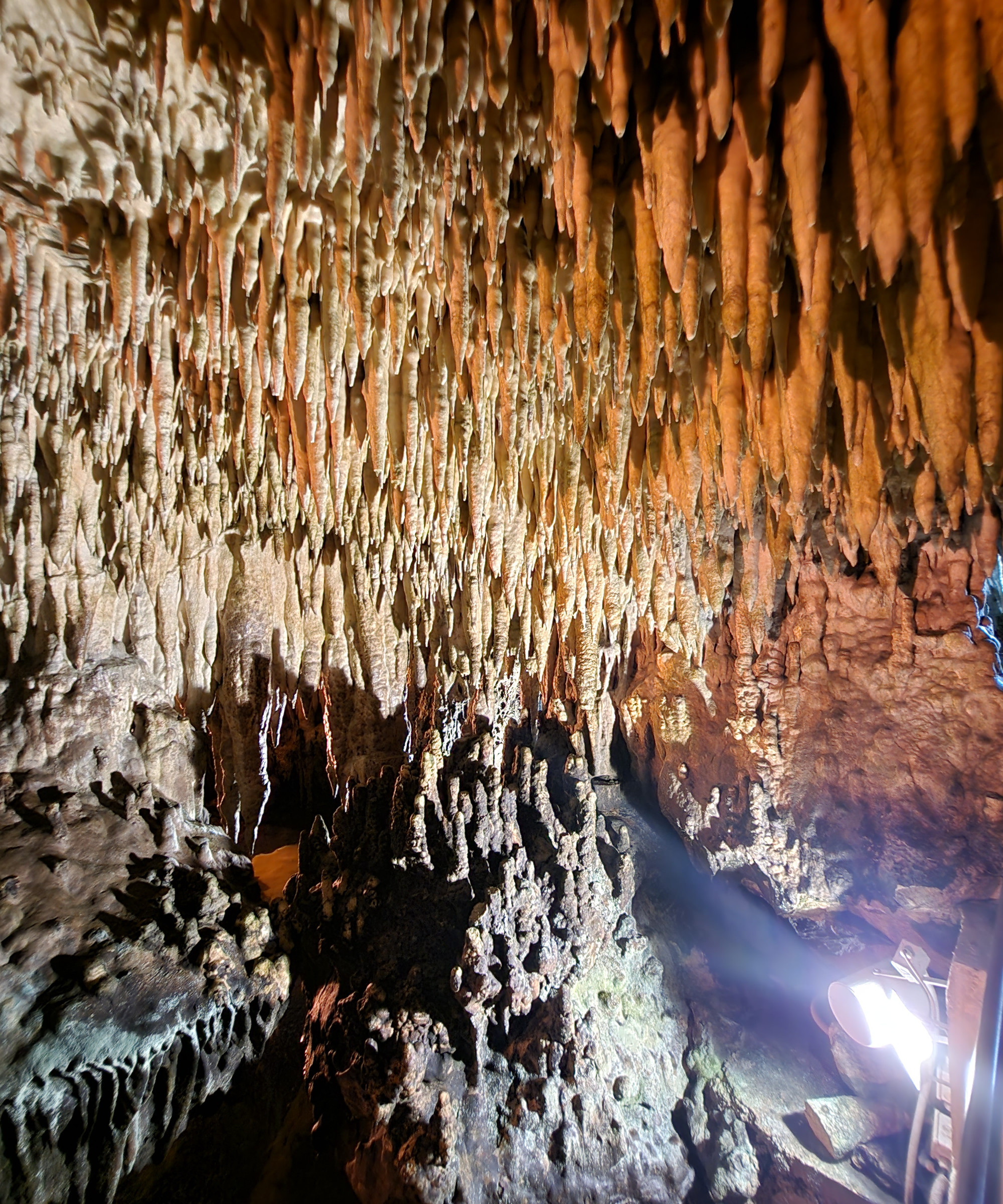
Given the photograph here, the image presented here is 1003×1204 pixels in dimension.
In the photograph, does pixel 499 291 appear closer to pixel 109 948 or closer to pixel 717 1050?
pixel 109 948

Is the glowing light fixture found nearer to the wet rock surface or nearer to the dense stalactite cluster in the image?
the wet rock surface

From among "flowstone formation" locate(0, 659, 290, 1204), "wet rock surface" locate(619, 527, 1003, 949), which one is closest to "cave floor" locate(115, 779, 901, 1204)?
"flowstone formation" locate(0, 659, 290, 1204)

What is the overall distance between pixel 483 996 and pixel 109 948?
83.7 inches

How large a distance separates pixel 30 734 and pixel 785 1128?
20.0 feet

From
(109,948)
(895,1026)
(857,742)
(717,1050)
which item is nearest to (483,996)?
(109,948)

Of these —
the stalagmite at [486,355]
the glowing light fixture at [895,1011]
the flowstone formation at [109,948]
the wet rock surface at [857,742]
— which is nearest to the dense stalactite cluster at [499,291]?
the stalagmite at [486,355]

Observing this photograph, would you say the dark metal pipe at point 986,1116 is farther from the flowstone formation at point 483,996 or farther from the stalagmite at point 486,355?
the flowstone formation at point 483,996

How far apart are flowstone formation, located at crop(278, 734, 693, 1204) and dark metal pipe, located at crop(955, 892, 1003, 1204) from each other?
2.74 m

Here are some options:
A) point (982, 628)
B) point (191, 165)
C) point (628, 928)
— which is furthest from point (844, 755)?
point (191, 165)

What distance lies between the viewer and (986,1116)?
1611mm

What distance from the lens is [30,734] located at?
429 cm

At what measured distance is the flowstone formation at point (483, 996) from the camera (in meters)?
3.70

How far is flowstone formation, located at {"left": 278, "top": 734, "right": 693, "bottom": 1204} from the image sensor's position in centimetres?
370

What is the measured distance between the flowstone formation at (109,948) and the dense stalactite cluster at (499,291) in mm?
683
